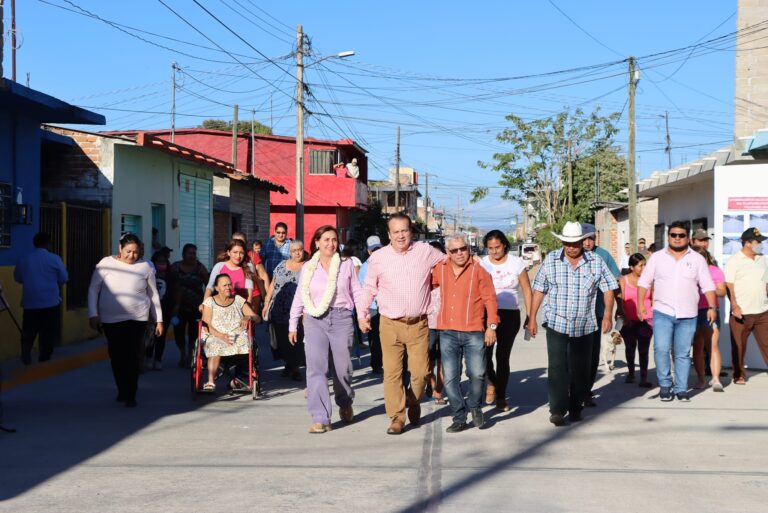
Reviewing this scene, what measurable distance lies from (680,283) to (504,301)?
6.14ft

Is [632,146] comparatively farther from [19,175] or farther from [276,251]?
[19,175]

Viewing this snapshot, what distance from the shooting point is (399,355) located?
851 centimetres

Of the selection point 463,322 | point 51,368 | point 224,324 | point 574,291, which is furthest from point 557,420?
point 51,368

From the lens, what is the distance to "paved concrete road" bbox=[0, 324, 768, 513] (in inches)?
240

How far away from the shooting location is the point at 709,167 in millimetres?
16078

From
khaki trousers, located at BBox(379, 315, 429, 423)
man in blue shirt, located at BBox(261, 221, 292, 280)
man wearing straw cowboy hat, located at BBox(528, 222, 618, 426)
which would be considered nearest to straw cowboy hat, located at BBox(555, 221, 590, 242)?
man wearing straw cowboy hat, located at BBox(528, 222, 618, 426)

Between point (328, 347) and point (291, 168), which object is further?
point (291, 168)

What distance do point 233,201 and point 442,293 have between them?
21549mm

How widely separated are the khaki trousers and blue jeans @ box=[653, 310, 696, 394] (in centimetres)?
300

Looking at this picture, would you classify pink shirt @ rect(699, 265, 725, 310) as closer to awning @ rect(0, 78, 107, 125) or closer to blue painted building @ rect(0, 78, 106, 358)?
awning @ rect(0, 78, 107, 125)

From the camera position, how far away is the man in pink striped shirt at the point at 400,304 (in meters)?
8.40

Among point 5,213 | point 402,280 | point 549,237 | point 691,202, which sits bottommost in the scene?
point 402,280

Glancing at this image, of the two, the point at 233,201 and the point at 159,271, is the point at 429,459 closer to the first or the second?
the point at 159,271

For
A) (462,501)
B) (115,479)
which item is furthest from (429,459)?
(115,479)
